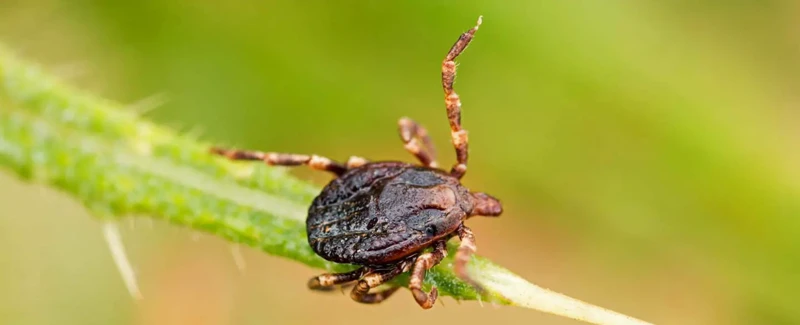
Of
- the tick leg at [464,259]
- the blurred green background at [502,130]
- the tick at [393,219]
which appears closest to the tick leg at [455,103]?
the tick at [393,219]

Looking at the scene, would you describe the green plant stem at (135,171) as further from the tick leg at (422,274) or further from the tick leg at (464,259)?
the tick leg at (464,259)

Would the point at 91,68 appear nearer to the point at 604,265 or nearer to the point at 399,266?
the point at 399,266

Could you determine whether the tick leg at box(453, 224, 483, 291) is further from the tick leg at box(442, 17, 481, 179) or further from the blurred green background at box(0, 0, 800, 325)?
the blurred green background at box(0, 0, 800, 325)

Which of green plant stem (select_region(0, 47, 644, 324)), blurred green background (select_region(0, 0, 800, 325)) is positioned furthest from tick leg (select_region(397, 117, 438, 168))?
blurred green background (select_region(0, 0, 800, 325))

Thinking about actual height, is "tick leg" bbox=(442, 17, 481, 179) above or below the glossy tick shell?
above

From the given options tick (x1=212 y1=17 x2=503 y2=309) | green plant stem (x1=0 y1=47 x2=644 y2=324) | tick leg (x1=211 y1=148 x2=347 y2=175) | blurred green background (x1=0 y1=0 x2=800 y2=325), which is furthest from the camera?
blurred green background (x1=0 y1=0 x2=800 y2=325)

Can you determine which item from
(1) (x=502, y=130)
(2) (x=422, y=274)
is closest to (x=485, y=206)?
(2) (x=422, y=274)
